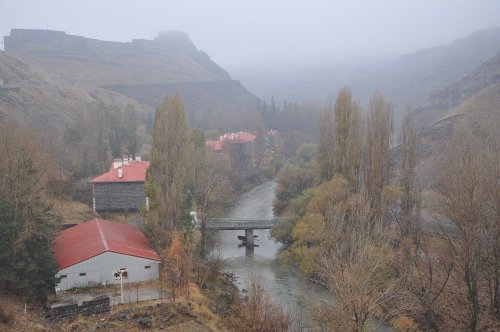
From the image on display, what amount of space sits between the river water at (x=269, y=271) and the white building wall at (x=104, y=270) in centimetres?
501

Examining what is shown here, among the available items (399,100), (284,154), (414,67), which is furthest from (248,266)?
(414,67)

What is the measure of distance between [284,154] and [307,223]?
145 feet

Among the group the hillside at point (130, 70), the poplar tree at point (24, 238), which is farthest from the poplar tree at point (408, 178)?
the hillside at point (130, 70)

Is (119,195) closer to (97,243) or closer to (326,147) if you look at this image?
(97,243)

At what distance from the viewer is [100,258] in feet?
69.5

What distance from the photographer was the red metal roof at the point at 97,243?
70.6 feet

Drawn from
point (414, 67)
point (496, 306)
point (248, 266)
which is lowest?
point (248, 266)

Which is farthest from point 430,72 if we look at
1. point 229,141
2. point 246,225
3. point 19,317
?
point 19,317

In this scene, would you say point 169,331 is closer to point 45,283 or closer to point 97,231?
point 45,283

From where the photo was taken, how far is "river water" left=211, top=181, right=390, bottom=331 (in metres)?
22.3

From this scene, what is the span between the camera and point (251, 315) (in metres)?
17.7

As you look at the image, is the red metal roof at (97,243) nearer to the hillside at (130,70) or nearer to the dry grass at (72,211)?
the dry grass at (72,211)

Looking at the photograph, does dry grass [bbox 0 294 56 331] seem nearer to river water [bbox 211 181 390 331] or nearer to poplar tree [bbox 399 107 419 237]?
river water [bbox 211 181 390 331]

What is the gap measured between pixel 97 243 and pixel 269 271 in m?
10.7
